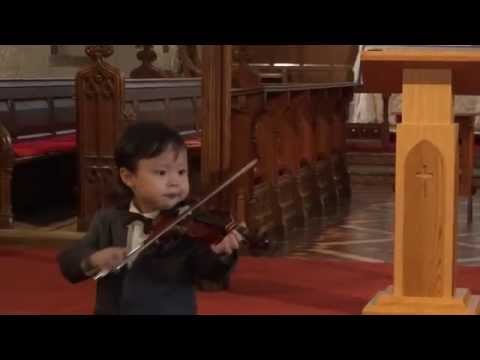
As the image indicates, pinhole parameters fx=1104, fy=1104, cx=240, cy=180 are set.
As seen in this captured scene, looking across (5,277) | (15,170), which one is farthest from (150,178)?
(15,170)

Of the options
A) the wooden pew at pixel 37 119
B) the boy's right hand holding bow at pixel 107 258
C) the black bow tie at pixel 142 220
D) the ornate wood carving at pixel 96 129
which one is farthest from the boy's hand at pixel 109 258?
the wooden pew at pixel 37 119

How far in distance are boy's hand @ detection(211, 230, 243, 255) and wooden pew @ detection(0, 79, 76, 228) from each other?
3622 millimetres

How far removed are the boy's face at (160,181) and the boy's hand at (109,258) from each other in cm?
18

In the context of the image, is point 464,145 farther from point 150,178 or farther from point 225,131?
point 150,178

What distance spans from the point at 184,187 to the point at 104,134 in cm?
316

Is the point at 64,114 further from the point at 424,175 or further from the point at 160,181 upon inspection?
the point at 160,181

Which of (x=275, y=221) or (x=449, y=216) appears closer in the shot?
(x=449, y=216)

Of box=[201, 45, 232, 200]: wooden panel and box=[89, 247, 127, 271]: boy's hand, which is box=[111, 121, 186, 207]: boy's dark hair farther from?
box=[201, 45, 232, 200]: wooden panel

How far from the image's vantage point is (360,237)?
705 cm

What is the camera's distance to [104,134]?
6.00m

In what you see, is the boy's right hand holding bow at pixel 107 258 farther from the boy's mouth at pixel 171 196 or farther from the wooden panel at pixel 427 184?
the wooden panel at pixel 427 184

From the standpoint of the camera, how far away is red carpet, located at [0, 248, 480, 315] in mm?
4512

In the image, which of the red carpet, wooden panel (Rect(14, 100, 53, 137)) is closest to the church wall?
wooden panel (Rect(14, 100, 53, 137))

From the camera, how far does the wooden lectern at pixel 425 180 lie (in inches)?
149
